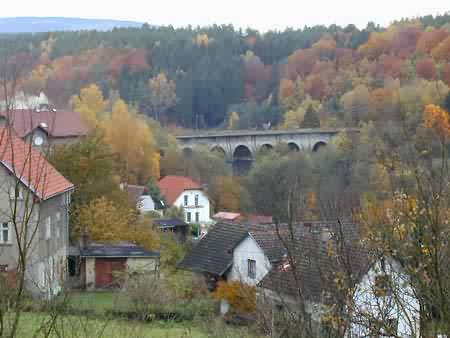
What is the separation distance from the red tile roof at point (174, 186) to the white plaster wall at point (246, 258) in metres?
26.4

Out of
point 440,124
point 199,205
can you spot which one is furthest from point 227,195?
point 440,124

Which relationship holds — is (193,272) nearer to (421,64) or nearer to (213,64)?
(421,64)

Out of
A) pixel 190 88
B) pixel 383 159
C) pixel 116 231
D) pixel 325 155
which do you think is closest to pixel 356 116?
pixel 325 155

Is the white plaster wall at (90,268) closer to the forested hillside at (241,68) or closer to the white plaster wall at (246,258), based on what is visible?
the white plaster wall at (246,258)

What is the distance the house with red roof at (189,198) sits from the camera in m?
45.4

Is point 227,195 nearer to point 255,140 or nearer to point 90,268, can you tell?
point 90,268

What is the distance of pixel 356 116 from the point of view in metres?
77.8

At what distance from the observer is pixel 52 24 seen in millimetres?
147750

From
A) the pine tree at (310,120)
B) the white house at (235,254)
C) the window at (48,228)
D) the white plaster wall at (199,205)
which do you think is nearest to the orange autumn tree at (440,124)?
the white house at (235,254)

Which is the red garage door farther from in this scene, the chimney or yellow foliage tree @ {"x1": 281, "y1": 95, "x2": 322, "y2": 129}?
yellow foliage tree @ {"x1": 281, "y1": 95, "x2": 322, "y2": 129}

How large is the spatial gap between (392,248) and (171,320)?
8.04m

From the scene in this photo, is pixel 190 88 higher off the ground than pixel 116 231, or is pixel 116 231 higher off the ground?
pixel 190 88

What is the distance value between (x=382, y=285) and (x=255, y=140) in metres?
71.0

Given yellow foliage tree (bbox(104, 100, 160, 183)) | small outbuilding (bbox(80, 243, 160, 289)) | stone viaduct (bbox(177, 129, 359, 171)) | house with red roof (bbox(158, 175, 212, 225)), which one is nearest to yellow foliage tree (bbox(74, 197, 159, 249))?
small outbuilding (bbox(80, 243, 160, 289))
